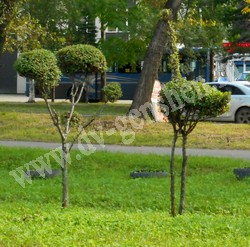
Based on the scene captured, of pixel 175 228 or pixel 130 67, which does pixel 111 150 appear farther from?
pixel 130 67

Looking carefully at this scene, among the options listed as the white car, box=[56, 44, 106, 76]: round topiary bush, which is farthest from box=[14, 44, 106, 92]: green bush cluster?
the white car

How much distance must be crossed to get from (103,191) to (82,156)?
355cm

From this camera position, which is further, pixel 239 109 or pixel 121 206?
pixel 239 109

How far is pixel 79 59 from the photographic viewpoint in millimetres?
10391

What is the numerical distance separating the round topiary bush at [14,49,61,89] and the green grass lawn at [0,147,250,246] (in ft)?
5.79

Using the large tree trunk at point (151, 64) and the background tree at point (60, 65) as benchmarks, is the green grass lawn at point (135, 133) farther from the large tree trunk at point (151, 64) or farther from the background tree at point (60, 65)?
the background tree at point (60, 65)

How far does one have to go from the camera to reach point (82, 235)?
6.88 meters

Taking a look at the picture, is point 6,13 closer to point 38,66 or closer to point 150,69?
point 150,69

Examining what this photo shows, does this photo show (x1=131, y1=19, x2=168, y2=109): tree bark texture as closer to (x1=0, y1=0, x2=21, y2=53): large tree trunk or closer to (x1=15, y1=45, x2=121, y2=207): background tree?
(x1=0, y1=0, x2=21, y2=53): large tree trunk

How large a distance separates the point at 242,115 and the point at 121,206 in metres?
13.3

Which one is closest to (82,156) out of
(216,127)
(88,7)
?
(216,127)

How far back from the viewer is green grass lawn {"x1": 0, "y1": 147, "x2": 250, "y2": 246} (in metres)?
6.81

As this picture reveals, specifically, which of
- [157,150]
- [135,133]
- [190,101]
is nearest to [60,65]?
[190,101]

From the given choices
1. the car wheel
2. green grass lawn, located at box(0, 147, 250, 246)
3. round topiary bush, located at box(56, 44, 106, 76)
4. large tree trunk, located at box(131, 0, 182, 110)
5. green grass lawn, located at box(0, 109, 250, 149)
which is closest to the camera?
green grass lawn, located at box(0, 147, 250, 246)
